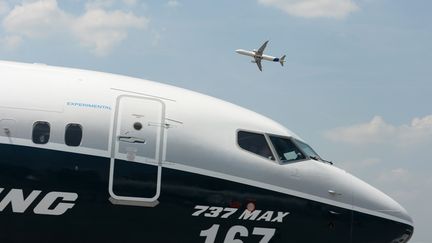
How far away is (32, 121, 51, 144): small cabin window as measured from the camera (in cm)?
853

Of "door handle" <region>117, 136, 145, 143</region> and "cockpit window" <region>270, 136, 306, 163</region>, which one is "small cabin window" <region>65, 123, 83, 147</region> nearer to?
"door handle" <region>117, 136, 145, 143</region>

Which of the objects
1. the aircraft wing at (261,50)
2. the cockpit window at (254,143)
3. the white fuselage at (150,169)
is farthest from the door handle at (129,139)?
the aircraft wing at (261,50)

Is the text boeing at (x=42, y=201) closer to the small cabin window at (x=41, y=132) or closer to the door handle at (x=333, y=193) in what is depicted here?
the small cabin window at (x=41, y=132)

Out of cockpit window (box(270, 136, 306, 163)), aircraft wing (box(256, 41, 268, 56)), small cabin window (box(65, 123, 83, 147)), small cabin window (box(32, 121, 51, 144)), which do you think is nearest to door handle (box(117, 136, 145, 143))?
small cabin window (box(65, 123, 83, 147))

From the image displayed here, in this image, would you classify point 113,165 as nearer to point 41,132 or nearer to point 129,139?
point 129,139

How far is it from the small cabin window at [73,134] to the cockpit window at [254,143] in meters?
2.66

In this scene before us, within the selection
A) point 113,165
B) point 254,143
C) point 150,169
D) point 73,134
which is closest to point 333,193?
point 254,143

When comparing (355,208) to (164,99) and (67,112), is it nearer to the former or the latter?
(164,99)

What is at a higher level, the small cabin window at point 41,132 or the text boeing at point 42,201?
the small cabin window at point 41,132

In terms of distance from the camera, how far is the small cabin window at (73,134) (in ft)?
28.3

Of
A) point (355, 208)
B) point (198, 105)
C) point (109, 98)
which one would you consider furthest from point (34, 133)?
point (355, 208)

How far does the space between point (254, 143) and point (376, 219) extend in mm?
2467

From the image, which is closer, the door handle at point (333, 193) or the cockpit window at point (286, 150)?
the door handle at point (333, 193)

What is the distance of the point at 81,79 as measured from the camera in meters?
9.54
